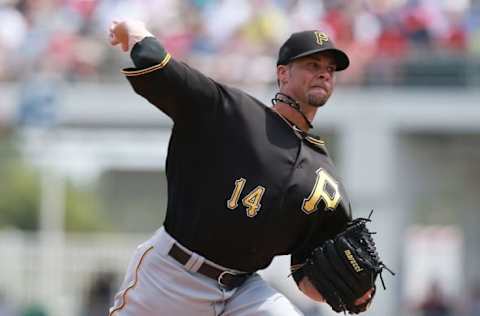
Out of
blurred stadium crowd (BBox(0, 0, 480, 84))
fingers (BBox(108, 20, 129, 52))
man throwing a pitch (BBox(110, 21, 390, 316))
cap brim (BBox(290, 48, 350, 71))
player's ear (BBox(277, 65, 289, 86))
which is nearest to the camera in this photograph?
fingers (BBox(108, 20, 129, 52))

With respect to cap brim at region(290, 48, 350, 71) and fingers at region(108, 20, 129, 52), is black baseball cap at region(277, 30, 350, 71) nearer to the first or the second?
cap brim at region(290, 48, 350, 71)

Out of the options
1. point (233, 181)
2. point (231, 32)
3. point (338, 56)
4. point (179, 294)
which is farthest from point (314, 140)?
point (231, 32)

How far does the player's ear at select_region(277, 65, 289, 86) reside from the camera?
538cm

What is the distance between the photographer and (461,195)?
18812 millimetres

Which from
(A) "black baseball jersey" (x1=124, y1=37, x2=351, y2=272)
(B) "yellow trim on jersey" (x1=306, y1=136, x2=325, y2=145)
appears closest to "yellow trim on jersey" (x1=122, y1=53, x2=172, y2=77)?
(A) "black baseball jersey" (x1=124, y1=37, x2=351, y2=272)

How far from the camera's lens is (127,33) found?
494 centimetres

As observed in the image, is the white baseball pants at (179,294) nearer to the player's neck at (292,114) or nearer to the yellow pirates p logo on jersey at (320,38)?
the player's neck at (292,114)

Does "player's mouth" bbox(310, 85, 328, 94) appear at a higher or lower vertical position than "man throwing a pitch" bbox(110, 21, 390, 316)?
higher

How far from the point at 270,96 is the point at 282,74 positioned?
10199 mm

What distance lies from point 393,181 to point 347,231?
11.1 m

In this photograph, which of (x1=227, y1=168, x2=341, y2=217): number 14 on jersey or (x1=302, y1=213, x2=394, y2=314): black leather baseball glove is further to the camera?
(x1=302, y1=213, x2=394, y2=314): black leather baseball glove

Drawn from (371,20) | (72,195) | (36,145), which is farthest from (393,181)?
(72,195)

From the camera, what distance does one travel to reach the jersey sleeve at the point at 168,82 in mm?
4848

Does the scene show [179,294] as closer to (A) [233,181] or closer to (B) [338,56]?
(A) [233,181]
